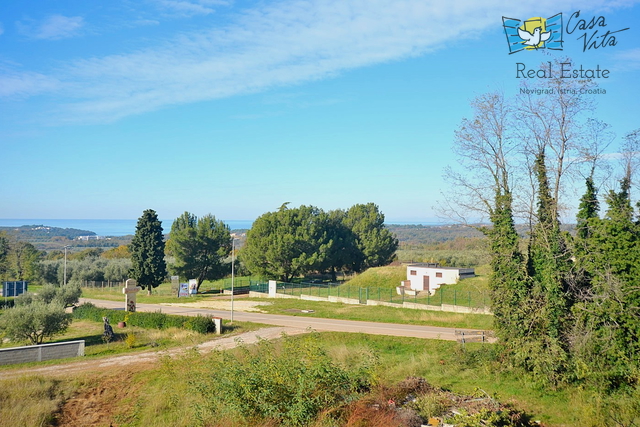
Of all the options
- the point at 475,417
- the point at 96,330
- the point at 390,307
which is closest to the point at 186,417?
the point at 475,417

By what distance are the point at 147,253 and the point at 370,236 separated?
2984 cm

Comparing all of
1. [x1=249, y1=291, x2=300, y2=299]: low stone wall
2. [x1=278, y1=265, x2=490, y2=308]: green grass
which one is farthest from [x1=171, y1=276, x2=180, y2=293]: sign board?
[x1=278, y1=265, x2=490, y2=308]: green grass

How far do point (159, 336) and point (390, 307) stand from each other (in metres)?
16.5

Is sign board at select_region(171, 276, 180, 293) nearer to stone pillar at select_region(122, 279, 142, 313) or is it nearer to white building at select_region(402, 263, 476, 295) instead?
stone pillar at select_region(122, 279, 142, 313)

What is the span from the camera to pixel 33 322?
24.1 metres

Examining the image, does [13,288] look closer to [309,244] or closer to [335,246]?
[309,244]

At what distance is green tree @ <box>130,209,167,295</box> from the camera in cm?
5119

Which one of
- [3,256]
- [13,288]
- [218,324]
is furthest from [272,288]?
[3,256]

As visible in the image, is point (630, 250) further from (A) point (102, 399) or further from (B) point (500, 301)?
(A) point (102, 399)

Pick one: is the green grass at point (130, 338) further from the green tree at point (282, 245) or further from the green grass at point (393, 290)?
the green tree at point (282, 245)

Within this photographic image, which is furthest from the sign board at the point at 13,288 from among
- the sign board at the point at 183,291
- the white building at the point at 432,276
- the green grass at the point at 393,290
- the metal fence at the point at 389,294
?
the white building at the point at 432,276

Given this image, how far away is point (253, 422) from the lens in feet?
35.4

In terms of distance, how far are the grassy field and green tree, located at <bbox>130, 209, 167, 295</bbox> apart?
3308cm

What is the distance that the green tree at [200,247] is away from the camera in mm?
53719
